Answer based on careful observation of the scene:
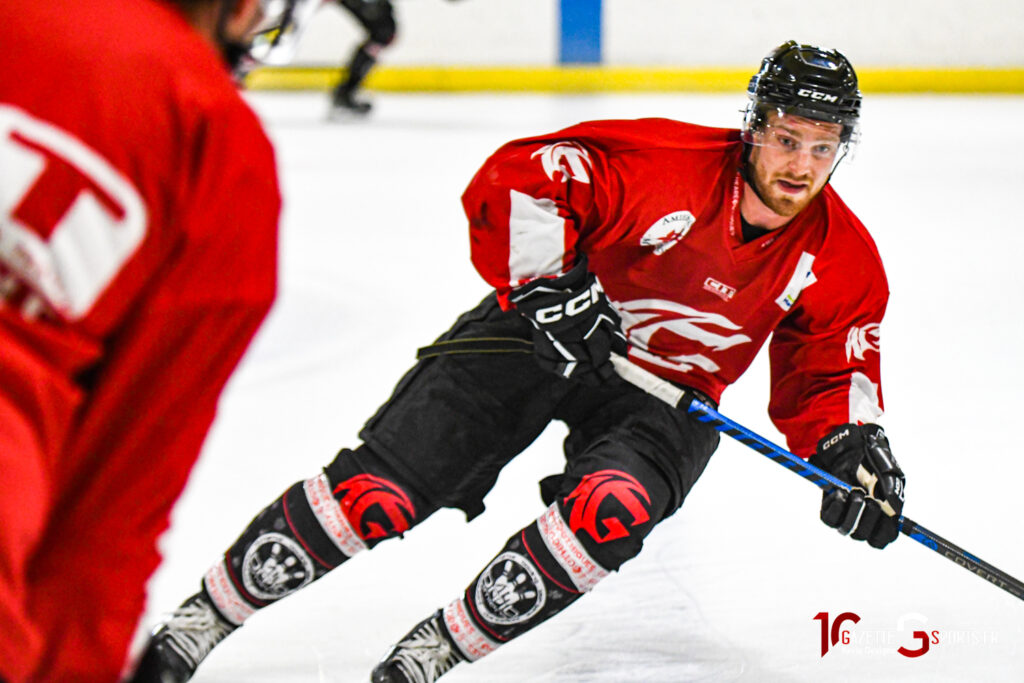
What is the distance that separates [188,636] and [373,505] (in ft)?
1.04

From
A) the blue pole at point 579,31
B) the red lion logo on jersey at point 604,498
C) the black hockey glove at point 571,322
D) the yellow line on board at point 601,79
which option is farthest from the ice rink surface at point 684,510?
the blue pole at point 579,31

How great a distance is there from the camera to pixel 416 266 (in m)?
3.83

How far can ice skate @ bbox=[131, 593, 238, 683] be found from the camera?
1.62 metres

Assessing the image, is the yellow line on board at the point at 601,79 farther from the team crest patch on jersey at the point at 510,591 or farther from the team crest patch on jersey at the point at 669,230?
the team crest patch on jersey at the point at 510,591

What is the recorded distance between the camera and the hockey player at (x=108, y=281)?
0.62 meters

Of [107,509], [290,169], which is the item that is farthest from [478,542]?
[290,169]

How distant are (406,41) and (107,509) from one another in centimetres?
779

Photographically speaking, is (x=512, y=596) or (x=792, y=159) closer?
(x=512, y=596)

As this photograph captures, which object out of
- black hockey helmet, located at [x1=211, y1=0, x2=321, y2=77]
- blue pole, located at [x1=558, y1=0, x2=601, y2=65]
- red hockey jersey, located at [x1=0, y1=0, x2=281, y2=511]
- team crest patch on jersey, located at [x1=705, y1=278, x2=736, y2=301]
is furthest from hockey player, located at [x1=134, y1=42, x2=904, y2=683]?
blue pole, located at [x1=558, y1=0, x2=601, y2=65]

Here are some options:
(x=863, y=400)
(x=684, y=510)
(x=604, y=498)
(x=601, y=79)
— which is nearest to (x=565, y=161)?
(x=604, y=498)

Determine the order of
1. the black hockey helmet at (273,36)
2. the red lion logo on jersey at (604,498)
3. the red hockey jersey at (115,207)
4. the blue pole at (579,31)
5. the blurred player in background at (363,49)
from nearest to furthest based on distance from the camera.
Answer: the red hockey jersey at (115,207) < the black hockey helmet at (273,36) < the red lion logo on jersey at (604,498) < the blurred player in background at (363,49) < the blue pole at (579,31)

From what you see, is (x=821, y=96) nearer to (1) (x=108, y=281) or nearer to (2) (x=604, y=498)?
(2) (x=604, y=498)

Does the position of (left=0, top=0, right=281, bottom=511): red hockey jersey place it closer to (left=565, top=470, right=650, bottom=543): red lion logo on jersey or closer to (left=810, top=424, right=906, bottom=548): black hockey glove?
(left=565, top=470, right=650, bottom=543): red lion logo on jersey

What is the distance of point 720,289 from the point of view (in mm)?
1832
